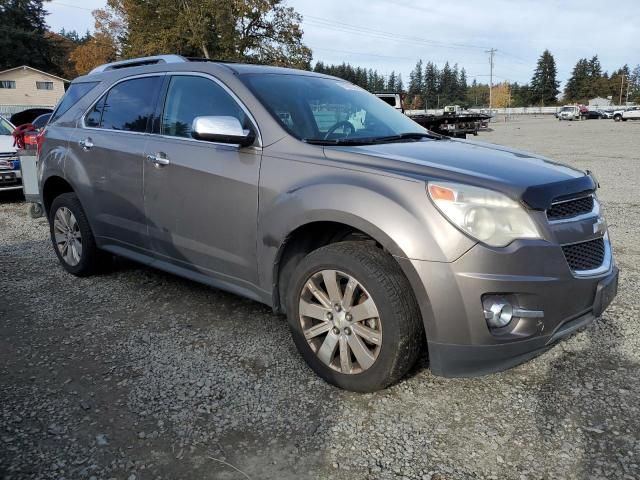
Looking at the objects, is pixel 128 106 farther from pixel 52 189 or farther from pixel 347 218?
pixel 347 218

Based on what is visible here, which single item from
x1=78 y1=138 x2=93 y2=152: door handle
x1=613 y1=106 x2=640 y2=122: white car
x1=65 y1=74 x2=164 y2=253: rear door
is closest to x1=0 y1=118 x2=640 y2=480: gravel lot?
x1=65 y1=74 x2=164 y2=253: rear door

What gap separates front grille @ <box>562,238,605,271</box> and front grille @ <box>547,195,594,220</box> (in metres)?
0.15

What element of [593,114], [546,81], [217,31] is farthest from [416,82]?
[217,31]

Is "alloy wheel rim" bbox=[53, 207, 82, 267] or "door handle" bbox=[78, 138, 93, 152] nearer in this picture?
"door handle" bbox=[78, 138, 93, 152]

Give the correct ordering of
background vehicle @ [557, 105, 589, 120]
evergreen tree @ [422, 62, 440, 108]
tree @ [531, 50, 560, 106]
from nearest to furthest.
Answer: background vehicle @ [557, 105, 589, 120] < tree @ [531, 50, 560, 106] < evergreen tree @ [422, 62, 440, 108]

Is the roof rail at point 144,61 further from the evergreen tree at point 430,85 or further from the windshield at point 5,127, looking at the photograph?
the evergreen tree at point 430,85

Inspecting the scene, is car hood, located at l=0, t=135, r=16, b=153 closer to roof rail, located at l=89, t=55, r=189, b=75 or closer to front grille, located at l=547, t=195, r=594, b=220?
roof rail, located at l=89, t=55, r=189, b=75

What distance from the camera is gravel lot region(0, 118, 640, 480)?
→ 7.77 feet

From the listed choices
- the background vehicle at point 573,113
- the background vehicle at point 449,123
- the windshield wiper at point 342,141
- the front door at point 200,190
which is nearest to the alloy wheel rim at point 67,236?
the front door at point 200,190

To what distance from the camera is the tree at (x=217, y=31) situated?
37.2 metres

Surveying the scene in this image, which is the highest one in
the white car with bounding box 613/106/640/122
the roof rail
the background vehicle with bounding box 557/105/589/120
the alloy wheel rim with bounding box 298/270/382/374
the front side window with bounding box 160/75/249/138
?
the background vehicle with bounding box 557/105/589/120

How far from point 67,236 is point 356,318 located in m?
3.41

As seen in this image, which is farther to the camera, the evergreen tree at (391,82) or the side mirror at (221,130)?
the evergreen tree at (391,82)

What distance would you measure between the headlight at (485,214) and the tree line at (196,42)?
18425 mm
